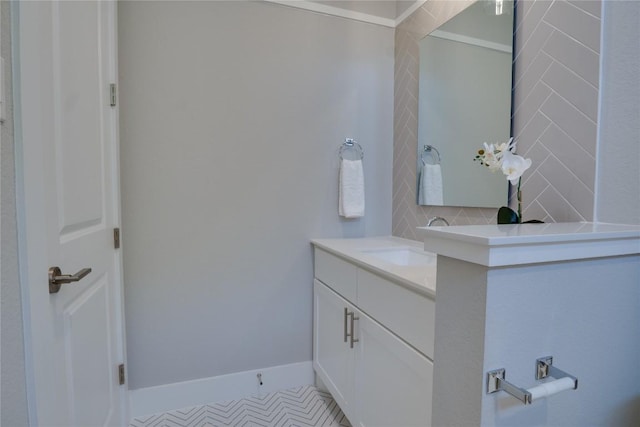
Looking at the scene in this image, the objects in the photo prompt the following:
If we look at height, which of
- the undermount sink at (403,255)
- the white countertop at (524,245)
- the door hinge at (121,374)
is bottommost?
the door hinge at (121,374)

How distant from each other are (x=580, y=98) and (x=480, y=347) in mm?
918

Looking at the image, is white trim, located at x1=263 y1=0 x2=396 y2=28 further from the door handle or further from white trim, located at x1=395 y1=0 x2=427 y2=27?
the door handle

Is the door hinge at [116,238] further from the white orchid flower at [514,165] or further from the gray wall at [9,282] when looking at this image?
the white orchid flower at [514,165]

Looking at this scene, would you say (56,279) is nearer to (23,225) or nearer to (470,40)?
(23,225)

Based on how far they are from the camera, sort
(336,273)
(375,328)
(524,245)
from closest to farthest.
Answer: (524,245) < (375,328) < (336,273)

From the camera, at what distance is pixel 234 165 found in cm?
185

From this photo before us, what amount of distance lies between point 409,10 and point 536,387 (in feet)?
6.75

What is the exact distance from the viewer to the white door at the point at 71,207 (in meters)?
0.77

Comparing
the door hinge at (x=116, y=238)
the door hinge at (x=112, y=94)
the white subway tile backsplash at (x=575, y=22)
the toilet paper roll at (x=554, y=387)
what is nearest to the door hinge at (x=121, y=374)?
the door hinge at (x=116, y=238)

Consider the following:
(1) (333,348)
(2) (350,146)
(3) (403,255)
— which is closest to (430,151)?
(2) (350,146)

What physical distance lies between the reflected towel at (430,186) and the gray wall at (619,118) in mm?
774

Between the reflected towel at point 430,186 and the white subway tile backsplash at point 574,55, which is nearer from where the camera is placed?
the white subway tile backsplash at point 574,55

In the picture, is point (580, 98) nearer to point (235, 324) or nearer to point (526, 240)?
point (526, 240)

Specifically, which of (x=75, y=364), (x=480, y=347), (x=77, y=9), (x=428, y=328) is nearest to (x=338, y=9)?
(x=77, y=9)
